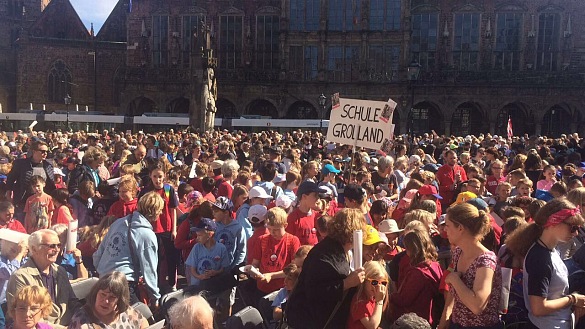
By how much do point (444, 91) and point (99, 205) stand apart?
112ft

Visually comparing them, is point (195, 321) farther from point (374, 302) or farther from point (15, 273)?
point (15, 273)

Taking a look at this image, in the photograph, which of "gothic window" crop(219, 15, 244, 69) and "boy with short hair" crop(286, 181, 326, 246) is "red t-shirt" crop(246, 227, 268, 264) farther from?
"gothic window" crop(219, 15, 244, 69)

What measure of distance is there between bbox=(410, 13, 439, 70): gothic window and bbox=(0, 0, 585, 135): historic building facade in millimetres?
66

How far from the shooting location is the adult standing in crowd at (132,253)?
20.6 ft

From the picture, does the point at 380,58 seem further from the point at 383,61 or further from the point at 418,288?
the point at 418,288

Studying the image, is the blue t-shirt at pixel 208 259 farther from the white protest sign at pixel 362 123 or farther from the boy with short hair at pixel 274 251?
the white protest sign at pixel 362 123

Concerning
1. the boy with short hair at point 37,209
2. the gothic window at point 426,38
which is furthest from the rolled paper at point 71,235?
the gothic window at point 426,38

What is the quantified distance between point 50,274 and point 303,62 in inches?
1479

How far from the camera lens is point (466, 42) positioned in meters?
41.8

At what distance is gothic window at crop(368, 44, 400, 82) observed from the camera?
41.0 m

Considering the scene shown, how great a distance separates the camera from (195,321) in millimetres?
4352

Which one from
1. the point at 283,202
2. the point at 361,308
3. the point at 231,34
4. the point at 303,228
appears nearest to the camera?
the point at 361,308

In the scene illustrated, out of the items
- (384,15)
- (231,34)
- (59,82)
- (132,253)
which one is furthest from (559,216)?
(59,82)

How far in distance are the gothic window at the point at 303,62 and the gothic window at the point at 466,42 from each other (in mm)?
9275
